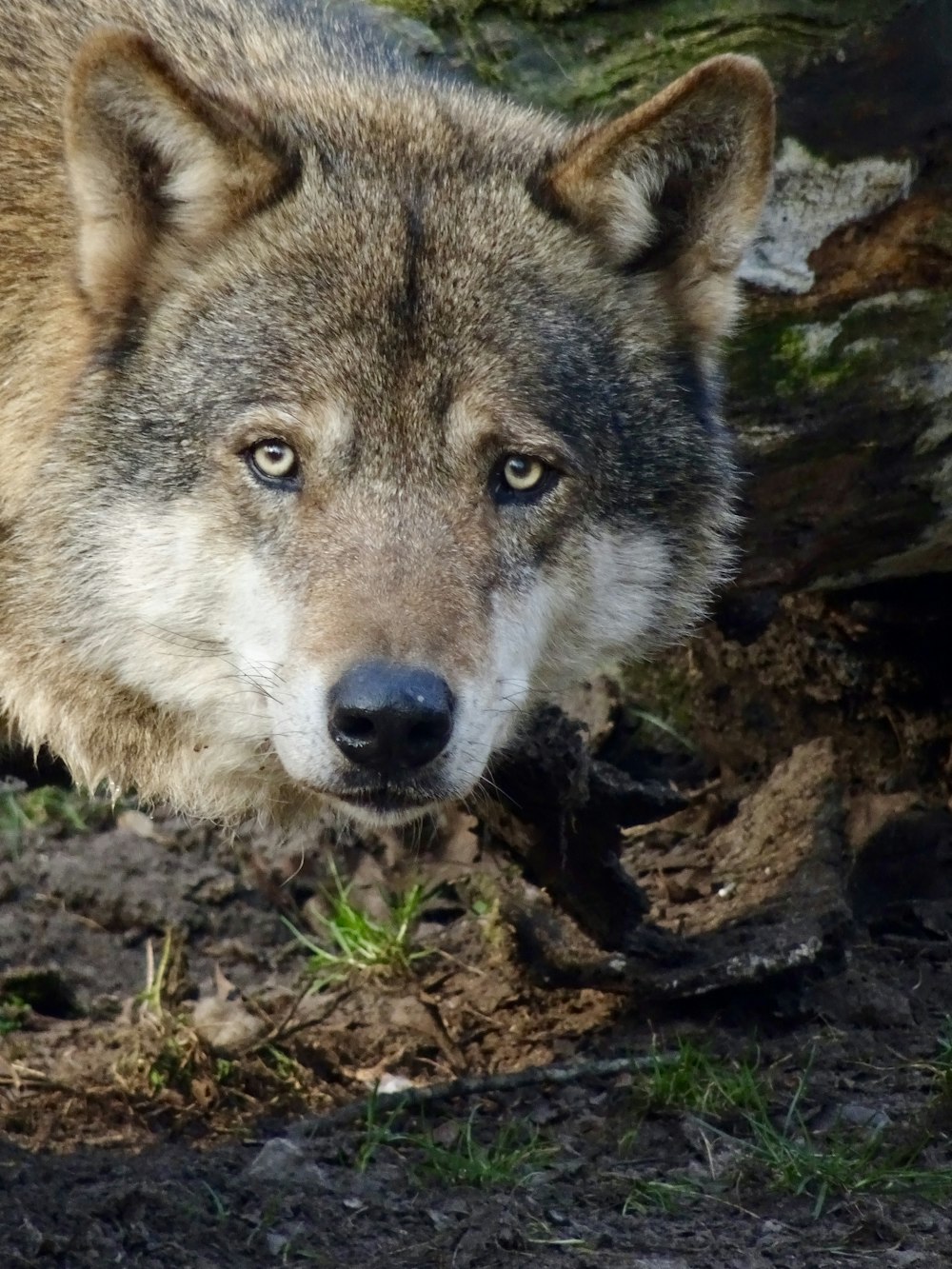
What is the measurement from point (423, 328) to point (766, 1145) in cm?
248

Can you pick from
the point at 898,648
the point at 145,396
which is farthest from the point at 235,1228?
the point at 898,648

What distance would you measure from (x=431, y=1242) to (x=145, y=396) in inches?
85.2

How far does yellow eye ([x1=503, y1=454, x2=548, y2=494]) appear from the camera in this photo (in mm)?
3865

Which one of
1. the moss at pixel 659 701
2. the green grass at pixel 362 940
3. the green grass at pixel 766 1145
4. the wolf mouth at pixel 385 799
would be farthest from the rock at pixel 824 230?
the wolf mouth at pixel 385 799

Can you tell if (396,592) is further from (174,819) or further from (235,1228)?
(174,819)

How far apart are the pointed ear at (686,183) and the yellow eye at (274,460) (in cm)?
98

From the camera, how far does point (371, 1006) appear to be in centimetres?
591

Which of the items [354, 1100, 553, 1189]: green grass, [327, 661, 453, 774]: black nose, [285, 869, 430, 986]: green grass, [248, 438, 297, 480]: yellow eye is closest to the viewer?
[327, 661, 453, 774]: black nose

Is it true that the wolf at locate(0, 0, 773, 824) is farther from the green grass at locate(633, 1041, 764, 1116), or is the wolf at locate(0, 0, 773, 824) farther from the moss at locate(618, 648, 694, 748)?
the moss at locate(618, 648, 694, 748)

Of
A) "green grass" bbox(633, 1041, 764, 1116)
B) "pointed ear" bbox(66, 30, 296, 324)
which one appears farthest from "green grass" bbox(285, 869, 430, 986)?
"pointed ear" bbox(66, 30, 296, 324)

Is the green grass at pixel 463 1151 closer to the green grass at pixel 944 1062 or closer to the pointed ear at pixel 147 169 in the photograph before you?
the green grass at pixel 944 1062

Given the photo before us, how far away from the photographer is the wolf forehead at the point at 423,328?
3789 millimetres

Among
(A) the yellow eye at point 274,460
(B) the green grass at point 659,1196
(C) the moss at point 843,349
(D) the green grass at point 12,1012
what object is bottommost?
(D) the green grass at point 12,1012

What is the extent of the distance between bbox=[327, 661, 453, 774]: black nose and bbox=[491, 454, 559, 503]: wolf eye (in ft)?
2.13
